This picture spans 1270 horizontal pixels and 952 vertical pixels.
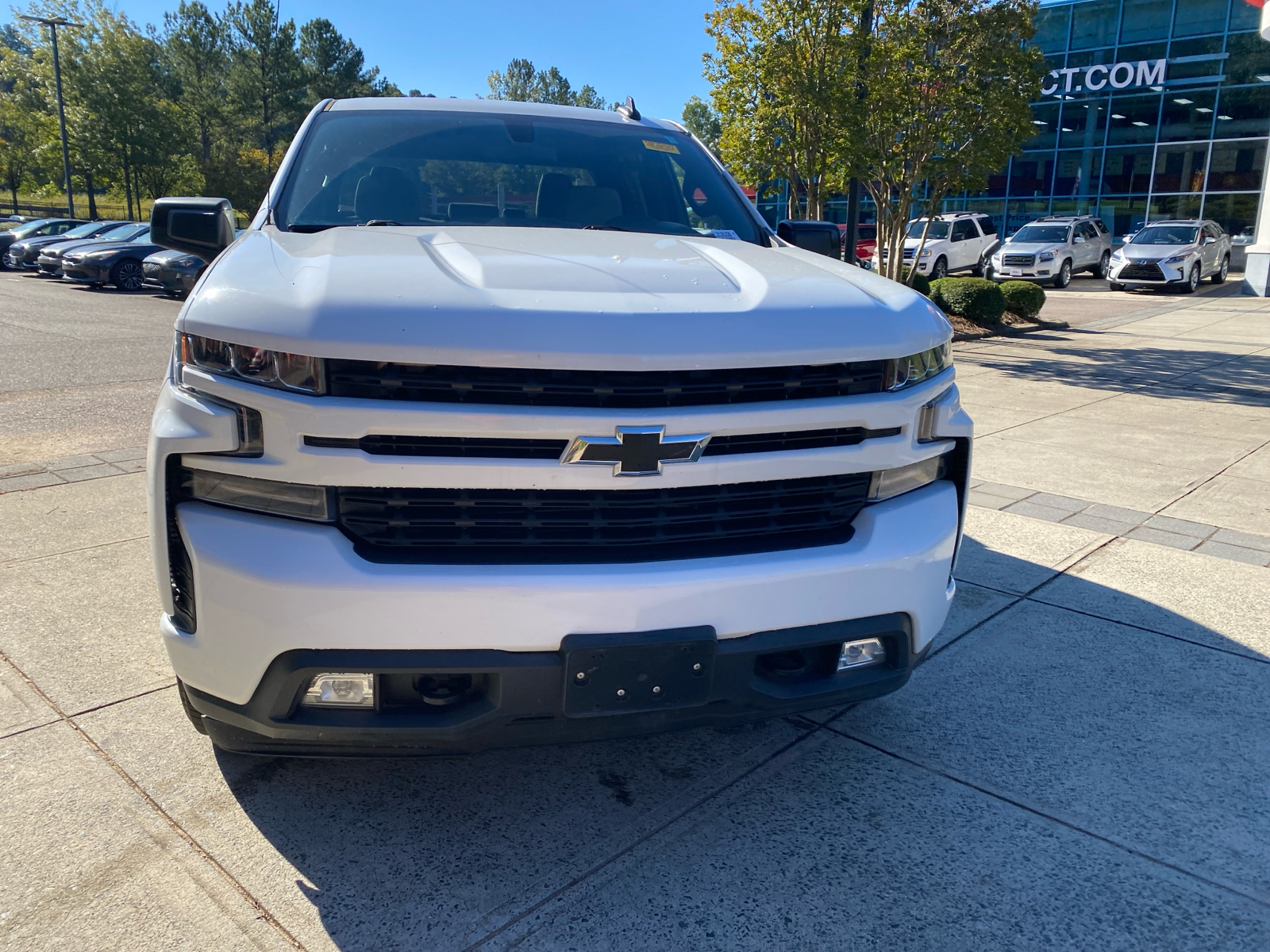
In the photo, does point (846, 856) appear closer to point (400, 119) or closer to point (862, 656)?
point (862, 656)

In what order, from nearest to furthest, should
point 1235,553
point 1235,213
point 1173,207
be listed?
point 1235,553 < point 1235,213 < point 1173,207

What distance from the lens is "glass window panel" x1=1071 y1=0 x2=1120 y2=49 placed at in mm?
31250

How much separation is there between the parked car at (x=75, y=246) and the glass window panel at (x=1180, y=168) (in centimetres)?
3033

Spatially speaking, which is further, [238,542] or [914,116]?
[914,116]

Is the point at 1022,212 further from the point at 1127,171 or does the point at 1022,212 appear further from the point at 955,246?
the point at 955,246

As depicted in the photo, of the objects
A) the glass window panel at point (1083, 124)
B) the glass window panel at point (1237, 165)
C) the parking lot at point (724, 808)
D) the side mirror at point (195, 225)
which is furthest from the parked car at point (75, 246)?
the glass window panel at point (1237, 165)

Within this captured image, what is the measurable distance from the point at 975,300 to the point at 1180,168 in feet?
71.5

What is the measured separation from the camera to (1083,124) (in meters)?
32.9

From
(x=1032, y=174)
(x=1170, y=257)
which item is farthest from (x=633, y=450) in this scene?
(x=1032, y=174)

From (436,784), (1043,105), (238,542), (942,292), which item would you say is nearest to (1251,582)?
(436,784)

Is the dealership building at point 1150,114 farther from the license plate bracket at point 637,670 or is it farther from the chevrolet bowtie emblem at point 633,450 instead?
the license plate bracket at point 637,670

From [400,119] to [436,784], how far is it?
2435 mm

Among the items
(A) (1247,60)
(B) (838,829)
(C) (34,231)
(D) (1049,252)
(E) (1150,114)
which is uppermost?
(A) (1247,60)

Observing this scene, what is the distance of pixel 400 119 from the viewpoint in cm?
367
